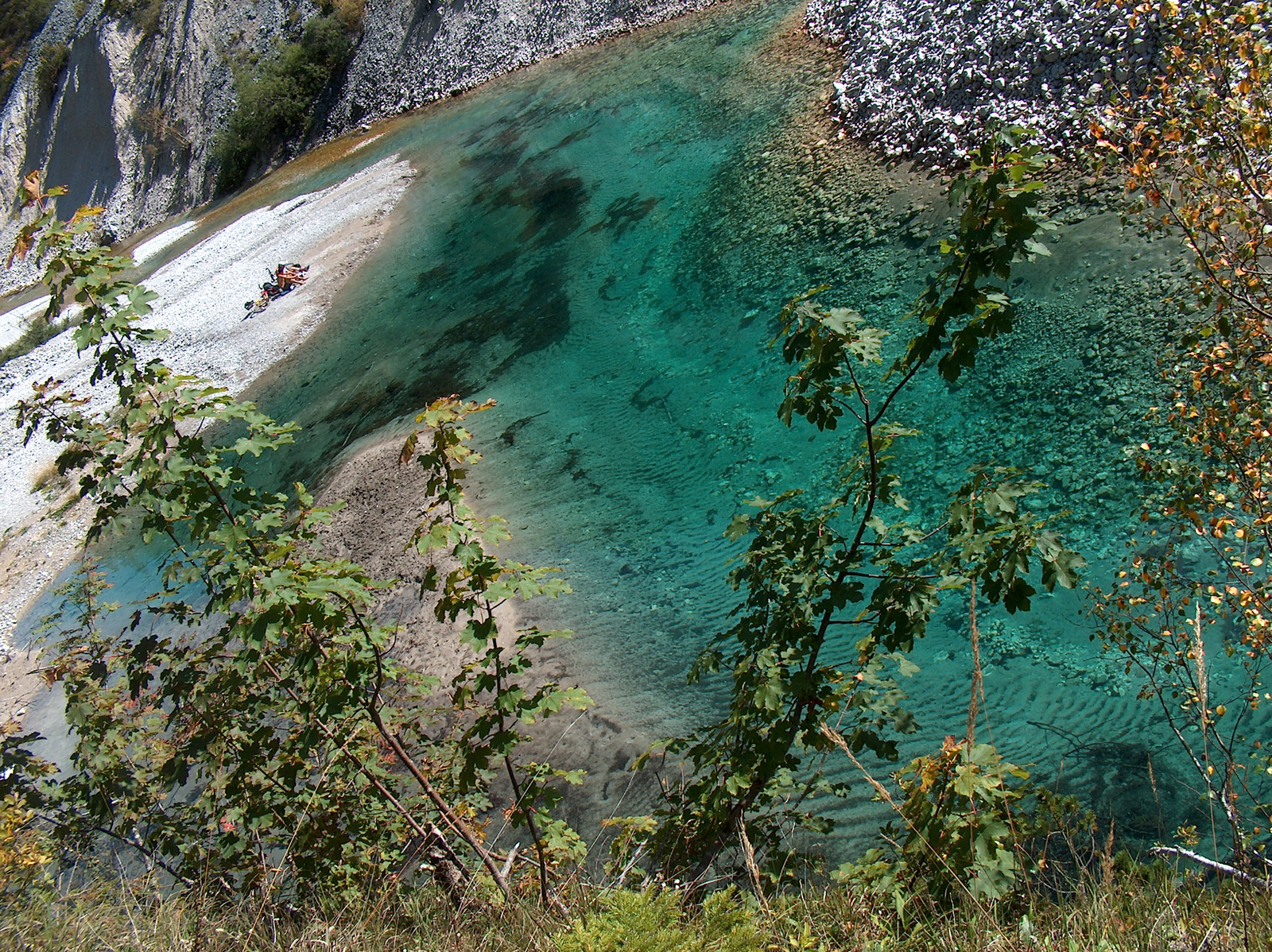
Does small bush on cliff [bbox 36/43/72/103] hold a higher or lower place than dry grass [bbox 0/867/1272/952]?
higher

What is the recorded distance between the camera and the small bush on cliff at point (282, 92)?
42.4 m

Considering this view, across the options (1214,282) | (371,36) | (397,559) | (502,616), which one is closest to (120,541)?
(397,559)

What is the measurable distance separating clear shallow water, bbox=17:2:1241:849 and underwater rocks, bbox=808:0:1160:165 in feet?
4.89

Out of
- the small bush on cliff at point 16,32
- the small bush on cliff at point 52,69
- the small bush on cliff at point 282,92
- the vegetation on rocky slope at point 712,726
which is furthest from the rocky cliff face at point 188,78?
the vegetation on rocky slope at point 712,726

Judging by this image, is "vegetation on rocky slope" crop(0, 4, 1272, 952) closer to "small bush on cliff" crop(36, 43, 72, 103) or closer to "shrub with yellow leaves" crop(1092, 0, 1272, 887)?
"shrub with yellow leaves" crop(1092, 0, 1272, 887)

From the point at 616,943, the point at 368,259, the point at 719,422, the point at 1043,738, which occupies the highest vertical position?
the point at 368,259

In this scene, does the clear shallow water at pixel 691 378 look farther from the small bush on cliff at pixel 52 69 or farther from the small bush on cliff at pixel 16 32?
the small bush on cliff at pixel 16 32

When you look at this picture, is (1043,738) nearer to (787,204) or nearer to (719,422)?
(719,422)

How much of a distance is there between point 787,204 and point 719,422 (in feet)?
24.3

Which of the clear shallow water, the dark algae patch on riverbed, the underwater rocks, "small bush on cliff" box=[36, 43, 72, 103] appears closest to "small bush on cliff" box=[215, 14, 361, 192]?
"small bush on cliff" box=[36, 43, 72, 103]

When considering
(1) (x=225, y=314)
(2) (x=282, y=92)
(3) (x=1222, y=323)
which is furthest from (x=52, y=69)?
(3) (x=1222, y=323)

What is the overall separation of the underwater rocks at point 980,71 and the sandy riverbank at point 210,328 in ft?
53.0

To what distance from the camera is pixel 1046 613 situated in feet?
26.9

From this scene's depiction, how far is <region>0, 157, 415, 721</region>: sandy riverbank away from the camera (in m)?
18.1
